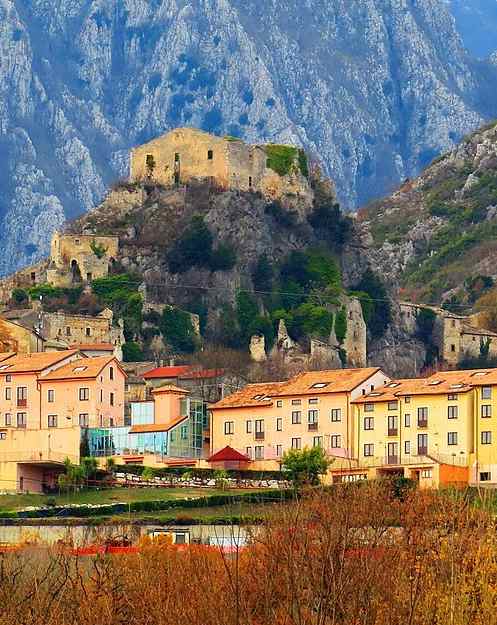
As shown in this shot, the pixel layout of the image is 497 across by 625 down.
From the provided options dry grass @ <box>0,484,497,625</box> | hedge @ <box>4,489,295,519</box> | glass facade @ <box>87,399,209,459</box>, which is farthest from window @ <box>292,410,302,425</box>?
dry grass @ <box>0,484,497,625</box>

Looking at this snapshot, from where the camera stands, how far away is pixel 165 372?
5492 inches

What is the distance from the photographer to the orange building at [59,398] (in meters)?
121

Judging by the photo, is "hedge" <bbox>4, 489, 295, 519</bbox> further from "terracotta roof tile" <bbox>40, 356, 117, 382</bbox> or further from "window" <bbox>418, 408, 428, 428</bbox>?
"terracotta roof tile" <bbox>40, 356, 117, 382</bbox>

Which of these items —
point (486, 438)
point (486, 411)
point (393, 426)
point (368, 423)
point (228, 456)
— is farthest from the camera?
point (368, 423)

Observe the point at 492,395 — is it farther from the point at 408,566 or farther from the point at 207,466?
the point at 408,566

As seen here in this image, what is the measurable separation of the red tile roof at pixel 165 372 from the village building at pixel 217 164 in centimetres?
2971

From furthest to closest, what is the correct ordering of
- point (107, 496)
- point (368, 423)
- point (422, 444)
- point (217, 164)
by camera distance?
point (217, 164)
point (368, 423)
point (422, 444)
point (107, 496)

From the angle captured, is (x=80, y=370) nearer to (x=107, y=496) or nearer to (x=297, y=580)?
(x=107, y=496)

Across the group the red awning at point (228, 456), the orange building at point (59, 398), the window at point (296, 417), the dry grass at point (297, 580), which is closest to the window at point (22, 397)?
the orange building at point (59, 398)

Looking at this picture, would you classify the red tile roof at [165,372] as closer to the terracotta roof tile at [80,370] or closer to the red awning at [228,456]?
the terracotta roof tile at [80,370]

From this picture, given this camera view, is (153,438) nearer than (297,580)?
No

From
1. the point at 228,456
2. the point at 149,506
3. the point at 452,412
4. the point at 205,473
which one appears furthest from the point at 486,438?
the point at 149,506

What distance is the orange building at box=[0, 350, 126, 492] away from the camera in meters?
121

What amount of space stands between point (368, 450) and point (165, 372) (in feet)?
74.9
